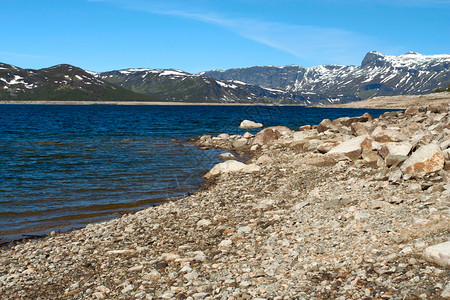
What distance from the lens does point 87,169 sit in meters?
26.5

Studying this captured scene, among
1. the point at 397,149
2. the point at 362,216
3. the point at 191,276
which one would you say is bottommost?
→ the point at 191,276

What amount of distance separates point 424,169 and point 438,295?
861cm

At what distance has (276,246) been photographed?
10.1 m

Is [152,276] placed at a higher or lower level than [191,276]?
lower

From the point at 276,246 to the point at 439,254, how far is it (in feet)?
13.8

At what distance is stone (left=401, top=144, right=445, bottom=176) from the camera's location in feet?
44.6

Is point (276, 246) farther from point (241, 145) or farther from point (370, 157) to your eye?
point (241, 145)

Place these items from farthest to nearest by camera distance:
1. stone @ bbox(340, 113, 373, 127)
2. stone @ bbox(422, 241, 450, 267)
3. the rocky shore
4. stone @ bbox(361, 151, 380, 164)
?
stone @ bbox(340, 113, 373, 127)
stone @ bbox(361, 151, 380, 164)
the rocky shore
stone @ bbox(422, 241, 450, 267)

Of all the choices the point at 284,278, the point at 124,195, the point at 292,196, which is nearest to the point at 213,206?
the point at 292,196

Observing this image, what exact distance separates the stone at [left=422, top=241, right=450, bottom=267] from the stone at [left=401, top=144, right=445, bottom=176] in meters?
6.93

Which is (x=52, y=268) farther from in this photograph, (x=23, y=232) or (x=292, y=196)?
(x=292, y=196)

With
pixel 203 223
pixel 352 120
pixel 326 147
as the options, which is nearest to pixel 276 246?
pixel 203 223

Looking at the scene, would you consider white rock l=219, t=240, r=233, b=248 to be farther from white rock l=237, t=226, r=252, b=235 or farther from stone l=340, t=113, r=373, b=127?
stone l=340, t=113, r=373, b=127

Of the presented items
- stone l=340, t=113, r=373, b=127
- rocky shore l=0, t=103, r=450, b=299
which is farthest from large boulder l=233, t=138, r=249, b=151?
rocky shore l=0, t=103, r=450, b=299
